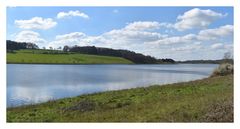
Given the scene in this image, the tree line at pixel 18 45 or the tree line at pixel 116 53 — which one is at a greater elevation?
the tree line at pixel 18 45

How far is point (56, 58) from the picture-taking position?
13.5 m

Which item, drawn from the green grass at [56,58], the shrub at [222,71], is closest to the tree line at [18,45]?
the green grass at [56,58]

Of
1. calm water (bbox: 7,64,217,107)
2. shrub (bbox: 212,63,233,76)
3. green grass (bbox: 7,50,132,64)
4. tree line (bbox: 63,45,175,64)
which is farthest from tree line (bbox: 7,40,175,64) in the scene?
shrub (bbox: 212,63,233,76)

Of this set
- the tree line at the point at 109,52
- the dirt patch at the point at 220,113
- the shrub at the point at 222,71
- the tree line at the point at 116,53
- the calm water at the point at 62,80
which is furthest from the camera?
the shrub at the point at 222,71

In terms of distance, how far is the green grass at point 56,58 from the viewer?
11945 millimetres

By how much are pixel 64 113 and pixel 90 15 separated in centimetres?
236

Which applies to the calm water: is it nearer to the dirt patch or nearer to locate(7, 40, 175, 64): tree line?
locate(7, 40, 175, 64): tree line

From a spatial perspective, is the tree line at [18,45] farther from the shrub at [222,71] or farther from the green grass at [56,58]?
the shrub at [222,71]

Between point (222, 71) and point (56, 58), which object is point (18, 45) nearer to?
point (56, 58)

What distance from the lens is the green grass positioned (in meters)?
11.9

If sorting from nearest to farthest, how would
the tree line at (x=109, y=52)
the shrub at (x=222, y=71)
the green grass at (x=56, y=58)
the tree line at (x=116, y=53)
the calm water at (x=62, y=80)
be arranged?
1. the tree line at (x=109, y=52)
2. the tree line at (x=116, y=53)
3. the green grass at (x=56, y=58)
4. the calm water at (x=62, y=80)
5. the shrub at (x=222, y=71)

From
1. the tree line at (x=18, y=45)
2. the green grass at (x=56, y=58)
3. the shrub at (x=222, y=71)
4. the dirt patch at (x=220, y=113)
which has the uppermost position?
the tree line at (x=18, y=45)

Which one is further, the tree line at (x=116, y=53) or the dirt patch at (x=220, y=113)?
the tree line at (x=116, y=53)
